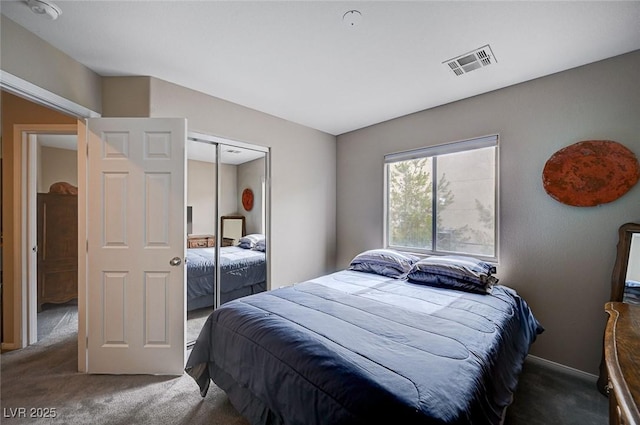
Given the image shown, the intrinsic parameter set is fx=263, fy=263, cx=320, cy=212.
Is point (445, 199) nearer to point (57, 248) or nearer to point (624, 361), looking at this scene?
point (624, 361)

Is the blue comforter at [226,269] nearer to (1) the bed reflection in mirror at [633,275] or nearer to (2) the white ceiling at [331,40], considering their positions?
(2) the white ceiling at [331,40]

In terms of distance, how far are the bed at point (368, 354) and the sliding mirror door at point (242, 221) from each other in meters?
1.05

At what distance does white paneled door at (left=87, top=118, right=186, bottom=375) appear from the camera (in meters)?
2.21

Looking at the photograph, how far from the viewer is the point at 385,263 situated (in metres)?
2.92

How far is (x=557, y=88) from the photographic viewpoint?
7.50ft

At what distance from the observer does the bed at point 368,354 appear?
1.08 m

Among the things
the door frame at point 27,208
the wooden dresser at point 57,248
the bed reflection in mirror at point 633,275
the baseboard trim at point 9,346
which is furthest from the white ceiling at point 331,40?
the baseboard trim at point 9,346

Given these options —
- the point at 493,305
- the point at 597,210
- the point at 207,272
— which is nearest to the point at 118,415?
the point at 207,272

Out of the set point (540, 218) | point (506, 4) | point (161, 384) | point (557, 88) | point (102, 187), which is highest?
point (506, 4)

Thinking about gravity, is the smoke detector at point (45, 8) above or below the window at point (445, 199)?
above

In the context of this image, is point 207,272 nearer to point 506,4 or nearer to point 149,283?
point 149,283

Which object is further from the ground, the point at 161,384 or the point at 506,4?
the point at 506,4

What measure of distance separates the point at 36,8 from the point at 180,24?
0.77 m

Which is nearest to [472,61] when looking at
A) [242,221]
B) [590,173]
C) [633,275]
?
[590,173]
